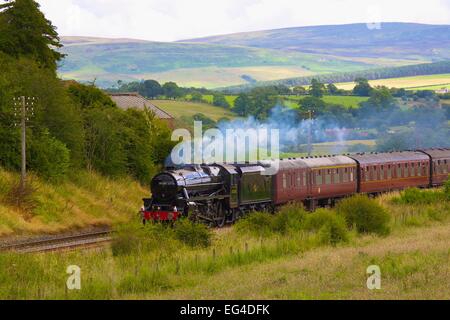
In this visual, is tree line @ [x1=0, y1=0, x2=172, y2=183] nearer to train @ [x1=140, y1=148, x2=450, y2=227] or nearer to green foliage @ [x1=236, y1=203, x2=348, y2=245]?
train @ [x1=140, y1=148, x2=450, y2=227]

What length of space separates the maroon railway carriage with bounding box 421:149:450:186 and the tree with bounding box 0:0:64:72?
26.3 metres

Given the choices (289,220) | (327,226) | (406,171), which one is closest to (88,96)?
(406,171)

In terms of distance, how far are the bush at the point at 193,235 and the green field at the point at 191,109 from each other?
8450 cm

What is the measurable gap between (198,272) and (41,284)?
4.16 m

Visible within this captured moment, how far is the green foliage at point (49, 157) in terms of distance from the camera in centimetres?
4162

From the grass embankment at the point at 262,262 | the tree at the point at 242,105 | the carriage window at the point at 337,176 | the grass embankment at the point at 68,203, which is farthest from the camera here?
the tree at the point at 242,105

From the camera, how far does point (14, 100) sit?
4003 cm

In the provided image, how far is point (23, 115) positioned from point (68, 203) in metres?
5.21

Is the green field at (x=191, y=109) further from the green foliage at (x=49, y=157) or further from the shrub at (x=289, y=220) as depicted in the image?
the shrub at (x=289, y=220)

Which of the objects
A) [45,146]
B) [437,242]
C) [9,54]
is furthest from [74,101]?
[437,242]

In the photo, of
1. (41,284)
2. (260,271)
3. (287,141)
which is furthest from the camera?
(287,141)

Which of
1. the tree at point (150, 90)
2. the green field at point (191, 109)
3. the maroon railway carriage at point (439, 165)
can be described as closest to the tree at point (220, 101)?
the green field at point (191, 109)

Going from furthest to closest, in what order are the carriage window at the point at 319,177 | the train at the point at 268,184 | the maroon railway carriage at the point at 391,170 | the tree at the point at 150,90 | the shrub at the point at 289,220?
the tree at the point at 150,90
the maroon railway carriage at the point at 391,170
the carriage window at the point at 319,177
the train at the point at 268,184
the shrub at the point at 289,220
